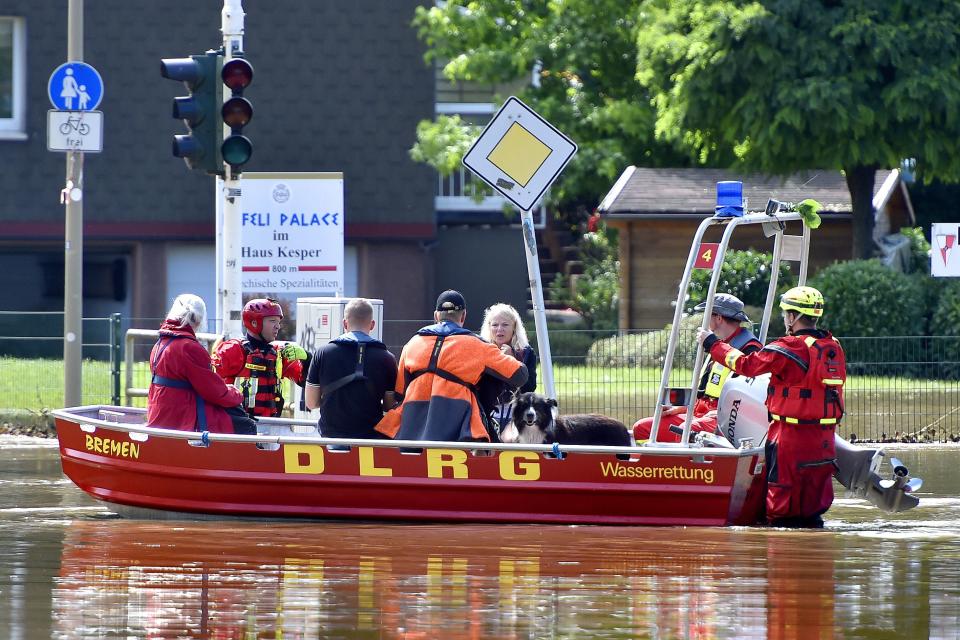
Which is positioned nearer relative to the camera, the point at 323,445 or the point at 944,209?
the point at 323,445

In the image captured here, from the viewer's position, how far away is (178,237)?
92.8 ft

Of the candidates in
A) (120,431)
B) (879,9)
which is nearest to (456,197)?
(879,9)

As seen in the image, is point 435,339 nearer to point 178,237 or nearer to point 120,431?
point 120,431

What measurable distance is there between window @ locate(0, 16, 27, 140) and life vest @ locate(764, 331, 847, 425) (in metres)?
19.2

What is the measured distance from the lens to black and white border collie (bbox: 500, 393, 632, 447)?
37.2 ft

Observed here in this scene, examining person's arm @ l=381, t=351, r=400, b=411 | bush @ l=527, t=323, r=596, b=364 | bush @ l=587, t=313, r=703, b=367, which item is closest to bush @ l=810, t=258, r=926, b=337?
bush @ l=587, t=313, r=703, b=367

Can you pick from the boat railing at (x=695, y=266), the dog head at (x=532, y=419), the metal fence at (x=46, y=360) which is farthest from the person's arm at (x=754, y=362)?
the metal fence at (x=46, y=360)

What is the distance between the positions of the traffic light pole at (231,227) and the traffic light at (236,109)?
0.18 meters

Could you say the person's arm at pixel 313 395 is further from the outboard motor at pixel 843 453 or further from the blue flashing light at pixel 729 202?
→ the blue flashing light at pixel 729 202

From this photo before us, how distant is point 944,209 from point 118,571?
28.4 meters

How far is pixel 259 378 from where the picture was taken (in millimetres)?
12711

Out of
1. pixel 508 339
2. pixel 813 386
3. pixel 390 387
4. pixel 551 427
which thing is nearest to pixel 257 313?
pixel 390 387

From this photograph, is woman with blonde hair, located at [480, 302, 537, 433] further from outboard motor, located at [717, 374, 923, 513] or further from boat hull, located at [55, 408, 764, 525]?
outboard motor, located at [717, 374, 923, 513]

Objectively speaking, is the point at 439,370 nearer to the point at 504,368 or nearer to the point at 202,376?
the point at 504,368
